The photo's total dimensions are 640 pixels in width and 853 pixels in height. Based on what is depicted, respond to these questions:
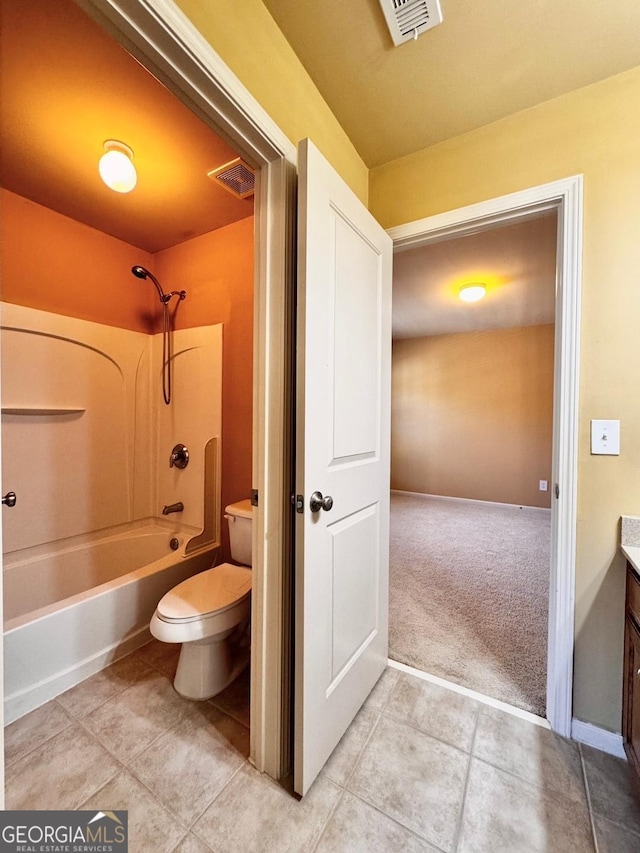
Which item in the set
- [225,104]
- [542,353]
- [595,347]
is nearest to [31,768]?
[225,104]

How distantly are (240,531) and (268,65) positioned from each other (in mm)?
1906

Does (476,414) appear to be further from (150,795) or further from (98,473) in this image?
(150,795)

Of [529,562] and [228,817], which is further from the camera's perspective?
[529,562]

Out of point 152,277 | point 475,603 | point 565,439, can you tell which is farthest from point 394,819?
point 152,277

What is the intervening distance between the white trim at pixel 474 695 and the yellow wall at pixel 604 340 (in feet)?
0.56

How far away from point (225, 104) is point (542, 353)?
185 inches

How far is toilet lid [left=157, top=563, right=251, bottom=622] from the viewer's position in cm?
142

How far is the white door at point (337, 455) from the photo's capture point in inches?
41.5

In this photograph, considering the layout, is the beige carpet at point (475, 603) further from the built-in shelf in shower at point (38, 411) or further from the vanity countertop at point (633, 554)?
the built-in shelf in shower at point (38, 411)

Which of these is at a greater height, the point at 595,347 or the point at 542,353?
the point at 542,353

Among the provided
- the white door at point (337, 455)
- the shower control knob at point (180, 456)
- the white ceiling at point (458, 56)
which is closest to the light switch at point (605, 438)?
the white door at point (337, 455)

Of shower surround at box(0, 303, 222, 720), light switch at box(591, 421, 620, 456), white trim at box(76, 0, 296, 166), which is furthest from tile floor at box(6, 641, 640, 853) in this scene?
white trim at box(76, 0, 296, 166)

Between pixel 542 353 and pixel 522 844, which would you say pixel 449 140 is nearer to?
pixel 522 844

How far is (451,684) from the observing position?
5.23ft
